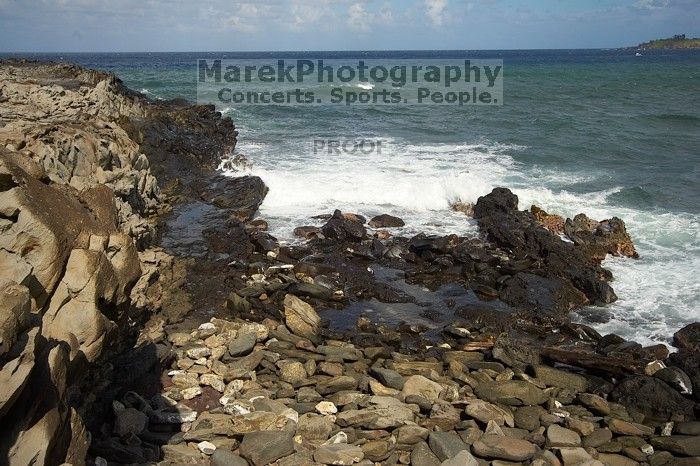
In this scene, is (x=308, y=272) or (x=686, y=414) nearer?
(x=686, y=414)

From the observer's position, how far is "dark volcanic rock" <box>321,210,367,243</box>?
51.3ft

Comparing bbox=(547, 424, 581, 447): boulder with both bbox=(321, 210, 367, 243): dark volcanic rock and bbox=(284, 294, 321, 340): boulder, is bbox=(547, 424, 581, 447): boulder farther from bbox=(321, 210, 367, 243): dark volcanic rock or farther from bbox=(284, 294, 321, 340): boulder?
bbox=(321, 210, 367, 243): dark volcanic rock

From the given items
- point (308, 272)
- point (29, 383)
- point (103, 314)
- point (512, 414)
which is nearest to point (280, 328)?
point (308, 272)

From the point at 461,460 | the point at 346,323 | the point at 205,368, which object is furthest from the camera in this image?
the point at 346,323

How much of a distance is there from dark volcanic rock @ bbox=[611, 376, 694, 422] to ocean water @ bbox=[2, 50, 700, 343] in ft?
6.99

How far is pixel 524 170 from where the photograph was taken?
77.9 ft

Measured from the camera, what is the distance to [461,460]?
7207 mm

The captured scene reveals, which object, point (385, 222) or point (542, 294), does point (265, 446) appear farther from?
point (385, 222)

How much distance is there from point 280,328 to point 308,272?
2846 millimetres

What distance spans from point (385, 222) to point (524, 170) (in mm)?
8914

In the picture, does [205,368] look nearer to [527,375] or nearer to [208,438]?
[208,438]

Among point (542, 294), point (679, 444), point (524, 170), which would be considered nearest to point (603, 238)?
point (542, 294)

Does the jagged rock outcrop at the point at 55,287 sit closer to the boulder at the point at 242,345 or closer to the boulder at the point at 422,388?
the boulder at the point at 242,345

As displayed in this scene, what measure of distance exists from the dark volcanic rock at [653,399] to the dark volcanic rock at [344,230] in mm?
7578
